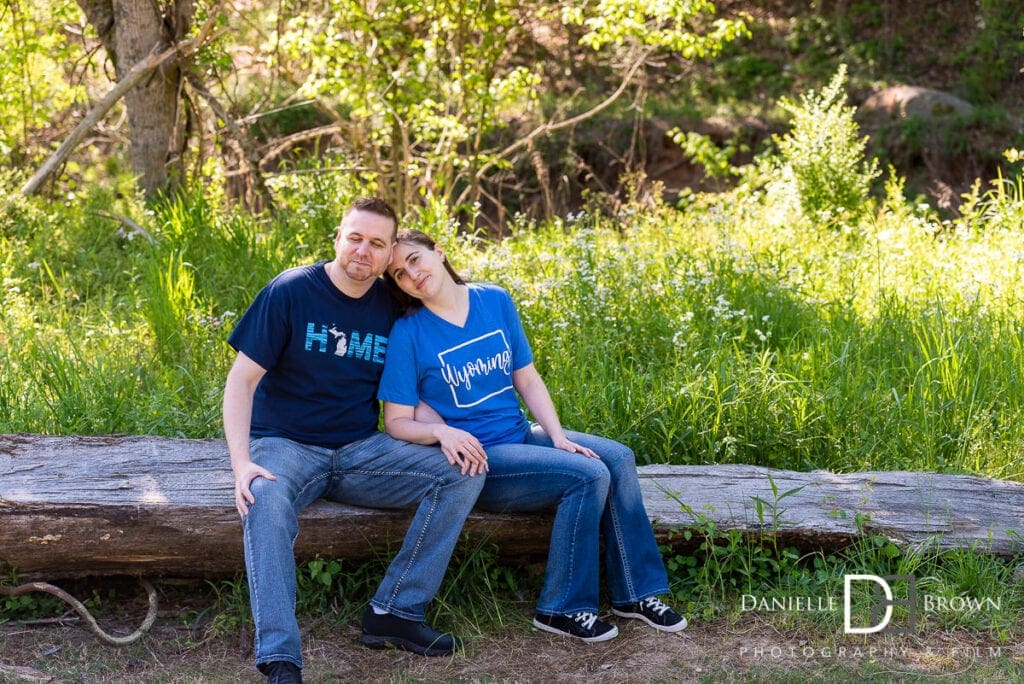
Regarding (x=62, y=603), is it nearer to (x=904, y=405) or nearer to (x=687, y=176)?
(x=904, y=405)

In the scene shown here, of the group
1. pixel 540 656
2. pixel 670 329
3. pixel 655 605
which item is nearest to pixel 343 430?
pixel 540 656

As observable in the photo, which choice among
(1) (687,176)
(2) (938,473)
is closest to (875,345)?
(2) (938,473)

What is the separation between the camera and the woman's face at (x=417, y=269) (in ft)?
12.6

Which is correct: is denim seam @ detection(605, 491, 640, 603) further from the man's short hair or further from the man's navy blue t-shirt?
the man's short hair

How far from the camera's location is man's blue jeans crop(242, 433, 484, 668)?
10.9ft

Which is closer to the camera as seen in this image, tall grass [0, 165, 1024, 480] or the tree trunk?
tall grass [0, 165, 1024, 480]

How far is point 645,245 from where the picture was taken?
7297 millimetres

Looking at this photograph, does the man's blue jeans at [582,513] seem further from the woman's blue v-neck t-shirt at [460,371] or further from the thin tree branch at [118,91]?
the thin tree branch at [118,91]

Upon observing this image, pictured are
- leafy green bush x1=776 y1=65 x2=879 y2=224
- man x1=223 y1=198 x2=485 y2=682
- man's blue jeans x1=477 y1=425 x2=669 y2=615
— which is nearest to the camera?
man x1=223 y1=198 x2=485 y2=682

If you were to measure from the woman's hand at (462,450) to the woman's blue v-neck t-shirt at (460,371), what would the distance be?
18cm

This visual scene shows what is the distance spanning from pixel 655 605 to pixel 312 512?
4.22ft

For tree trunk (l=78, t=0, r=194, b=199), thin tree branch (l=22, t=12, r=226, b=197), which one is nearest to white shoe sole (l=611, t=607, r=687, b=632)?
thin tree branch (l=22, t=12, r=226, b=197)

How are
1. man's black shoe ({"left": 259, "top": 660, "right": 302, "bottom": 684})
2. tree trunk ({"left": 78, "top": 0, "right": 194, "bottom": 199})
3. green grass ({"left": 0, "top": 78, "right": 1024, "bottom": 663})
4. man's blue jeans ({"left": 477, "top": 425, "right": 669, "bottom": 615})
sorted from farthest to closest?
tree trunk ({"left": 78, "top": 0, "right": 194, "bottom": 199})
green grass ({"left": 0, "top": 78, "right": 1024, "bottom": 663})
man's blue jeans ({"left": 477, "top": 425, "right": 669, "bottom": 615})
man's black shoe ({"left": 259, "top": 660, "right": 302, "bottom": 684})

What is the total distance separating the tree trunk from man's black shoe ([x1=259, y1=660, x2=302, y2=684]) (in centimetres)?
562
